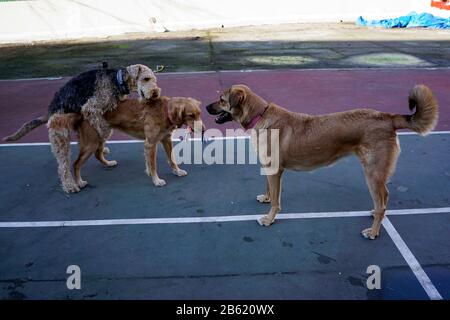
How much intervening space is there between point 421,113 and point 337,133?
928 millimetres

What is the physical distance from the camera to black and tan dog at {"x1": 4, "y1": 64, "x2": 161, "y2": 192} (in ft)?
19.8

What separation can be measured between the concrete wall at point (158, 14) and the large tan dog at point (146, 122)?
1827cm

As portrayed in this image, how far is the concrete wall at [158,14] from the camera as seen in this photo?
2141cm

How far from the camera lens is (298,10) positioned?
2431 cm

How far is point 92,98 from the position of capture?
6047 mm

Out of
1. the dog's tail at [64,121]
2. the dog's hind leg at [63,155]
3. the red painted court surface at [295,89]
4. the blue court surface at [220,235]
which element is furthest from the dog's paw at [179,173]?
the red painted court surface at [295,89]

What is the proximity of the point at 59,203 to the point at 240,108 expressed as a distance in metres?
3.02

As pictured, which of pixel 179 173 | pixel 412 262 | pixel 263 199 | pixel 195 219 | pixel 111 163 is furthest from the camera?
pixel 111 163

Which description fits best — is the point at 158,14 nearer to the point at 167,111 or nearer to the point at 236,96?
the point at 167,111

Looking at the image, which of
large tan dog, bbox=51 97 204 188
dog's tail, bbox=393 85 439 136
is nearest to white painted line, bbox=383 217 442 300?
dog's tail, bbox=393 85 439 136

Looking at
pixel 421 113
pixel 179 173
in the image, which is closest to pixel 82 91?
pixel 179 173

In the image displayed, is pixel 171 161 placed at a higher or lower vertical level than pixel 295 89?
lower

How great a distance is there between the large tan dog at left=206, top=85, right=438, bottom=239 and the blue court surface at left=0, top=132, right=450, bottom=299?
0.48 m

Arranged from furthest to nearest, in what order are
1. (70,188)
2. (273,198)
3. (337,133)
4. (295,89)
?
(295,89), (70,188), (273,198), (337,133)
